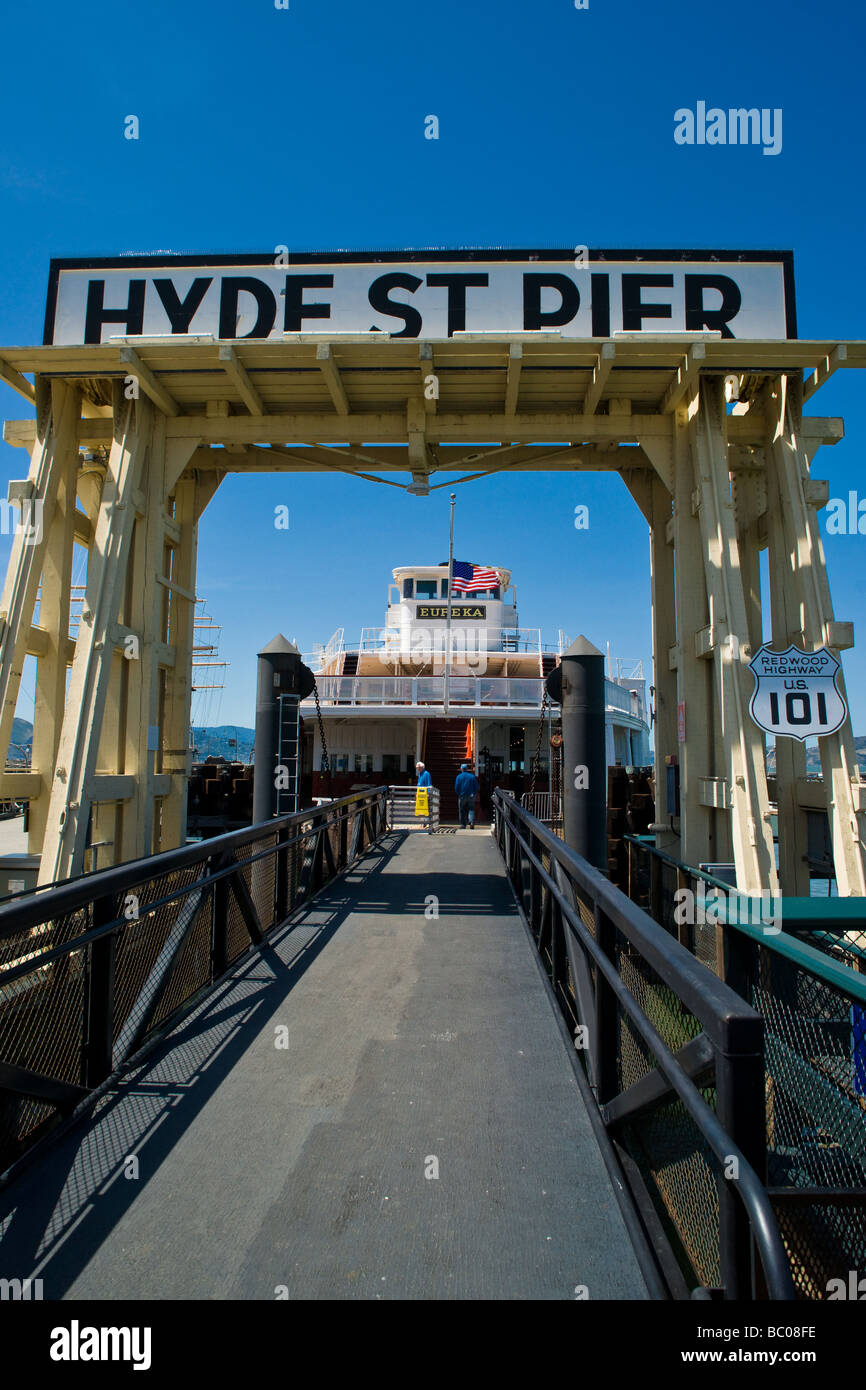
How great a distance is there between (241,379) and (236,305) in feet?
2.87

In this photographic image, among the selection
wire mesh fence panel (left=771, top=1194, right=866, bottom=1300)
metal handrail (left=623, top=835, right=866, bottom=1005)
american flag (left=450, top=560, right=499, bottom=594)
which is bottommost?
wire mesh fence panel (left=771, top=1194, right=866, bottom=1300)

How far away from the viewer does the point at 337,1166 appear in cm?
296

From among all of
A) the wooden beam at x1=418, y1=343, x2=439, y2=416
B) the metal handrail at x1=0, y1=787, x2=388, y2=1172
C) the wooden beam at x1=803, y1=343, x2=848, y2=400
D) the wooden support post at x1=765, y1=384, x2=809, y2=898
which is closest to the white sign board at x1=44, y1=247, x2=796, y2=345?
the wooden beam at x1=418, y1=343, x2=439, y2=416

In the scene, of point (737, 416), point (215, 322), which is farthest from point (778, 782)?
point (215, 322)

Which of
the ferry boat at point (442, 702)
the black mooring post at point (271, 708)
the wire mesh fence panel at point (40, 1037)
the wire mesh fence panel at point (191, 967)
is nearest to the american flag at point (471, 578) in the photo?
the ferry boat at point (442, 702)

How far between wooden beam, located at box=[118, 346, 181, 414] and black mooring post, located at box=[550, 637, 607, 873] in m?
5.41

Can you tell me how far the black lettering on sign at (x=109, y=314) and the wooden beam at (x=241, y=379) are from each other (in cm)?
120

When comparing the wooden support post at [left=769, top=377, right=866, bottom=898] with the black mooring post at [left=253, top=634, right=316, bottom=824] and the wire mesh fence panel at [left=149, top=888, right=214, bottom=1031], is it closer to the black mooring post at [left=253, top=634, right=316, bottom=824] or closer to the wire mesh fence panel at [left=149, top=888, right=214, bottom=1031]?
the wire mesh fence panel at [left=149, top=888, right=214, bottom=1031]

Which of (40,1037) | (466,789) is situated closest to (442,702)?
(466,789)

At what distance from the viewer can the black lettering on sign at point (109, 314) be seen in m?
8.70

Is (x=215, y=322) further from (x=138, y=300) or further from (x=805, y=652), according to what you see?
(x=805, y=652)

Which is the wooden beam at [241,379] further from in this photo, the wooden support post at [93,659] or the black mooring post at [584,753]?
the black mooring post at [584,753]

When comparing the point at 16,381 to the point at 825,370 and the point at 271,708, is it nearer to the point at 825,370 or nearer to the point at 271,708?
the point at 271,708

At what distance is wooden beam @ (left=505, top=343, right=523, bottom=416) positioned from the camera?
802 centimetres
